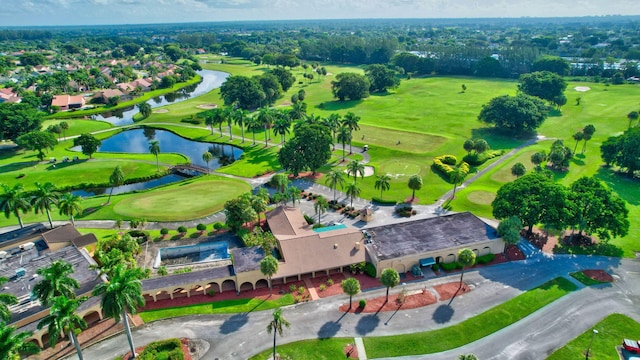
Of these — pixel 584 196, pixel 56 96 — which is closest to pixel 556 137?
pixel 584 196

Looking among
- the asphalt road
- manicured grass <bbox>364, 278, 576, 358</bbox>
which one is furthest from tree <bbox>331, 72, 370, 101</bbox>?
manicured grass <bbox>364, 278, 576, 358</bbox>

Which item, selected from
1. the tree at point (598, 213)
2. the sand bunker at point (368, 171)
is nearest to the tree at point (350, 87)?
the sand bunker at point (368, 171)

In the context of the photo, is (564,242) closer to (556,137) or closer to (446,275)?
(446,275)

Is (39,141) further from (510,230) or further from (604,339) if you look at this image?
(604,339)

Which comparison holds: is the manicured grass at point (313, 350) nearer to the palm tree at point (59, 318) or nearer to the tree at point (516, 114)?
the palm tree at point (59, 318)

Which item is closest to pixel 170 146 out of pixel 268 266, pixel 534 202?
pixel 268 266
